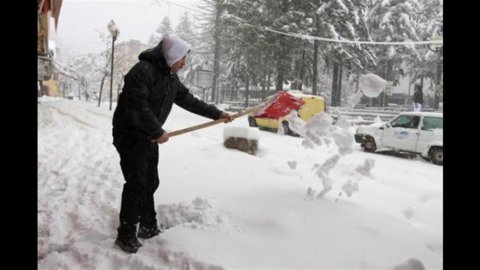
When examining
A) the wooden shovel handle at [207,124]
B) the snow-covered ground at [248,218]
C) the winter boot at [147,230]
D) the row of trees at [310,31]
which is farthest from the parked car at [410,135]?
the winter boot at [147,230]

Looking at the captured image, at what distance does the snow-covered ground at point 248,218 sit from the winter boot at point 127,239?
47 millimetres

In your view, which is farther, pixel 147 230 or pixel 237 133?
pixel 237 133

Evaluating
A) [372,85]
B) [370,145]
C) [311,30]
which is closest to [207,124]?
[372,85]

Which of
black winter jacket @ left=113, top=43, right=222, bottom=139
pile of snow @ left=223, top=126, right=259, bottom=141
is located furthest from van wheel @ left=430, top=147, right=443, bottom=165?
black winter jacket @ left=113, top=43, right=222, bottom=139

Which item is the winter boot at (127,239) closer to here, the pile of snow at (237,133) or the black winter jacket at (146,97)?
the black winter jacket at (146,97)

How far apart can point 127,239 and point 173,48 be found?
4.94ft

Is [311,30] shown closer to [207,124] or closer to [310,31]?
[310,31]

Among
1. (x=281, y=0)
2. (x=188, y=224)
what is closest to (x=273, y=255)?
(x=188, y=224)

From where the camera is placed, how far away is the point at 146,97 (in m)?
2.80

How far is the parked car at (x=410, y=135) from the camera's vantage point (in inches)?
378

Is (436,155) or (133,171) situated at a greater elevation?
(133,171)

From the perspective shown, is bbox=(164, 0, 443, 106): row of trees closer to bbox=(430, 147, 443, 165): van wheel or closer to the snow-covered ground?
bbox=(430, 147, 443, 165): van wheel

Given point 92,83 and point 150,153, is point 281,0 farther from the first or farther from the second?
point 92,83
